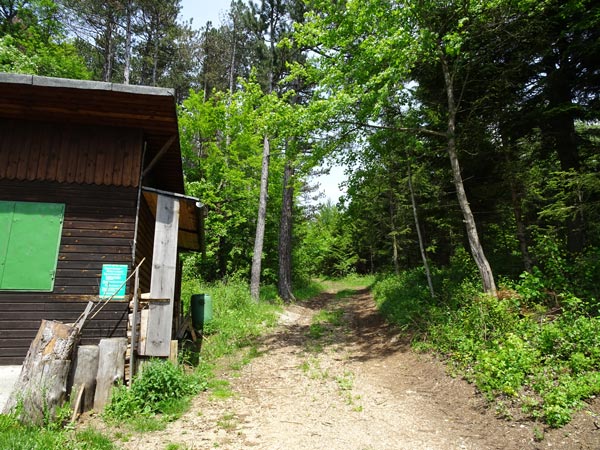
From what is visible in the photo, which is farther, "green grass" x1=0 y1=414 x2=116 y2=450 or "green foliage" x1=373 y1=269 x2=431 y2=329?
"green foliage" x1=373 y1=269 x2=431 y2=329

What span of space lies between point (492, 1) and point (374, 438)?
10.3 meters

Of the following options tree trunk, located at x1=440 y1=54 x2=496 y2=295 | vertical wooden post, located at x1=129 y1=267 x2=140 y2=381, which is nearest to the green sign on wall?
vertical wooden post, located at x1=129 y1=267 x2=140 y2=381

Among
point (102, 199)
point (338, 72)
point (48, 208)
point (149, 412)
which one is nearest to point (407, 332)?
point (149, 412)

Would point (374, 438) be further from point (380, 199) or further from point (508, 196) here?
point (380, 199)

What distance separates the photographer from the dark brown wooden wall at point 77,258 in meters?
6.22

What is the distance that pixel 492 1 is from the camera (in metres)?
8.61

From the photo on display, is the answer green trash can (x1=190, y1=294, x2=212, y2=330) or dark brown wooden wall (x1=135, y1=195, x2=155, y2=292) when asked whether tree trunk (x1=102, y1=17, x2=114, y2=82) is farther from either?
green trash can (x1=190, y1=294, x2=212, y2=330)

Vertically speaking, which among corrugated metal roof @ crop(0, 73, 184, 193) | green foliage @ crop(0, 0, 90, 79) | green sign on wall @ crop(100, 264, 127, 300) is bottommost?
green sign on wall @ crop(100, 264, 127, 300)

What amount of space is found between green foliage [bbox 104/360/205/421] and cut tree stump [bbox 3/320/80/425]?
2.74 ft

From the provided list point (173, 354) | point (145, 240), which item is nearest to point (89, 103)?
point (145, 240)

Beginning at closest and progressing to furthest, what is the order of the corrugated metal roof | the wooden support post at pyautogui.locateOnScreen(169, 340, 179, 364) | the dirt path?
1. the dirt path
2. the corrugated metal roof
3. the wooden support post at pyautogui.locateOnScreen(169, 340, 179, 364)

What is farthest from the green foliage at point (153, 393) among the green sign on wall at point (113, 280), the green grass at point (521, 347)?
the green grass at point (521, 347)

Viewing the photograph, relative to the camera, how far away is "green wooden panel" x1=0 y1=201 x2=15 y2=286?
6344mm

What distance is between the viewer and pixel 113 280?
6641 millimetres
